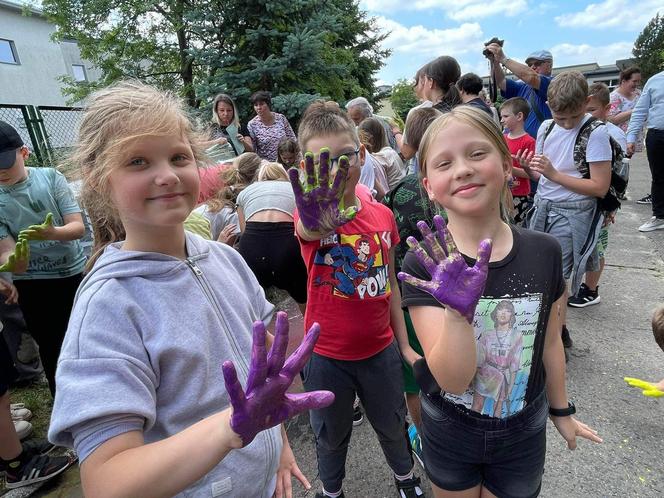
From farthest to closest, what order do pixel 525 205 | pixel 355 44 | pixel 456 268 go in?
pixel 355 44
pixel 525 205
pixel 456 268

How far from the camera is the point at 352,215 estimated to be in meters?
1.35

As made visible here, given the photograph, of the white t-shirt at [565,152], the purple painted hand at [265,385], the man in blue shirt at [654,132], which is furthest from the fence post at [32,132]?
the man in blue shirt at [654,132]

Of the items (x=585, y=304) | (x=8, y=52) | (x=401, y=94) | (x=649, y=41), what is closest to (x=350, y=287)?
(x=585, y=304)

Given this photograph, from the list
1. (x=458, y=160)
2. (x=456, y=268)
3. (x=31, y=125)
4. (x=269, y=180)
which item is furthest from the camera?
(x=31, y=125)

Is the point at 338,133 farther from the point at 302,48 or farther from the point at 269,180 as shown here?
the point at 302,48

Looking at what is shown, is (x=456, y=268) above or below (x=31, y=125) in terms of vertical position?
below

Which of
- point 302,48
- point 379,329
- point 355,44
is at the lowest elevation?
point 379,329

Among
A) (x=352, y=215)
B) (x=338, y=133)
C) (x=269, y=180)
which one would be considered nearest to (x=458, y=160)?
(x=352, y=215)

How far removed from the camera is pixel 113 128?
3.05 ft

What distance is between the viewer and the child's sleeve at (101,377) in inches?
28.4

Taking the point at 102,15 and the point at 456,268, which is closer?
the point at 456,268

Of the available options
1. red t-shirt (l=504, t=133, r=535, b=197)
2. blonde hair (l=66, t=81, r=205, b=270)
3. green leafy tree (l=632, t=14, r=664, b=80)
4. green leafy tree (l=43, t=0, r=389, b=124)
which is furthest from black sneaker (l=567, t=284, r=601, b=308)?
green leafy tree (l=632, t=14, r=664, b=80)

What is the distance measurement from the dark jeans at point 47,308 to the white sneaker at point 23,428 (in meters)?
0.24

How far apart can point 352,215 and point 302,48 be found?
6963 millimetres
